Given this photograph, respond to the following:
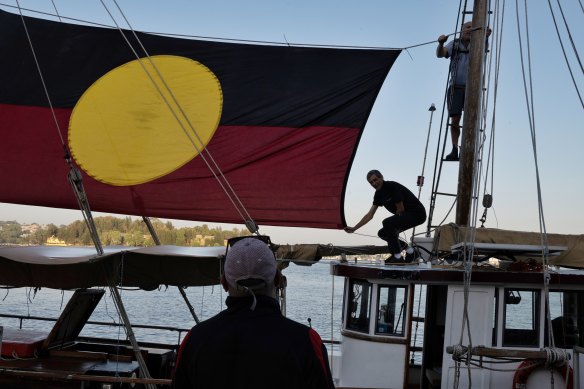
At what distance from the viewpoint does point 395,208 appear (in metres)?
9.28

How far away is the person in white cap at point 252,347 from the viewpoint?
247cm

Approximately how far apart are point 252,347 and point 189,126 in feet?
21.8

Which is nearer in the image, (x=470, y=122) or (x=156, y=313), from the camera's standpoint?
(x=470, y=122)

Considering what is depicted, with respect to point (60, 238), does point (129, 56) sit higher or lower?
higher

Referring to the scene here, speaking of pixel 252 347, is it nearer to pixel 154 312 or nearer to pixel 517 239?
pixel 517 239

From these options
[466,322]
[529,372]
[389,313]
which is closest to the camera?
[529,372]

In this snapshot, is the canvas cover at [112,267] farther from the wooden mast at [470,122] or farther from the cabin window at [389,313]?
the wooden mast at [470,122]

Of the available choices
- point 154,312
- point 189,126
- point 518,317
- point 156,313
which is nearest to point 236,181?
point 189,126

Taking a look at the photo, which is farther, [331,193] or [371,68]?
[371,68]

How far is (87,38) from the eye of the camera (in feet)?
32.2

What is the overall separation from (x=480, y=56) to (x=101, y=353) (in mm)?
6586

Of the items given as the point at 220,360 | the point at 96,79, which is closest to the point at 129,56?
the point at 96,79

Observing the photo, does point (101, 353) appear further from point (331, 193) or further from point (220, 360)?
point (220, 360)

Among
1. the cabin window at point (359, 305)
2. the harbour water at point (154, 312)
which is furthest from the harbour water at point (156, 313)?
the cabin window at point (359, 305)
